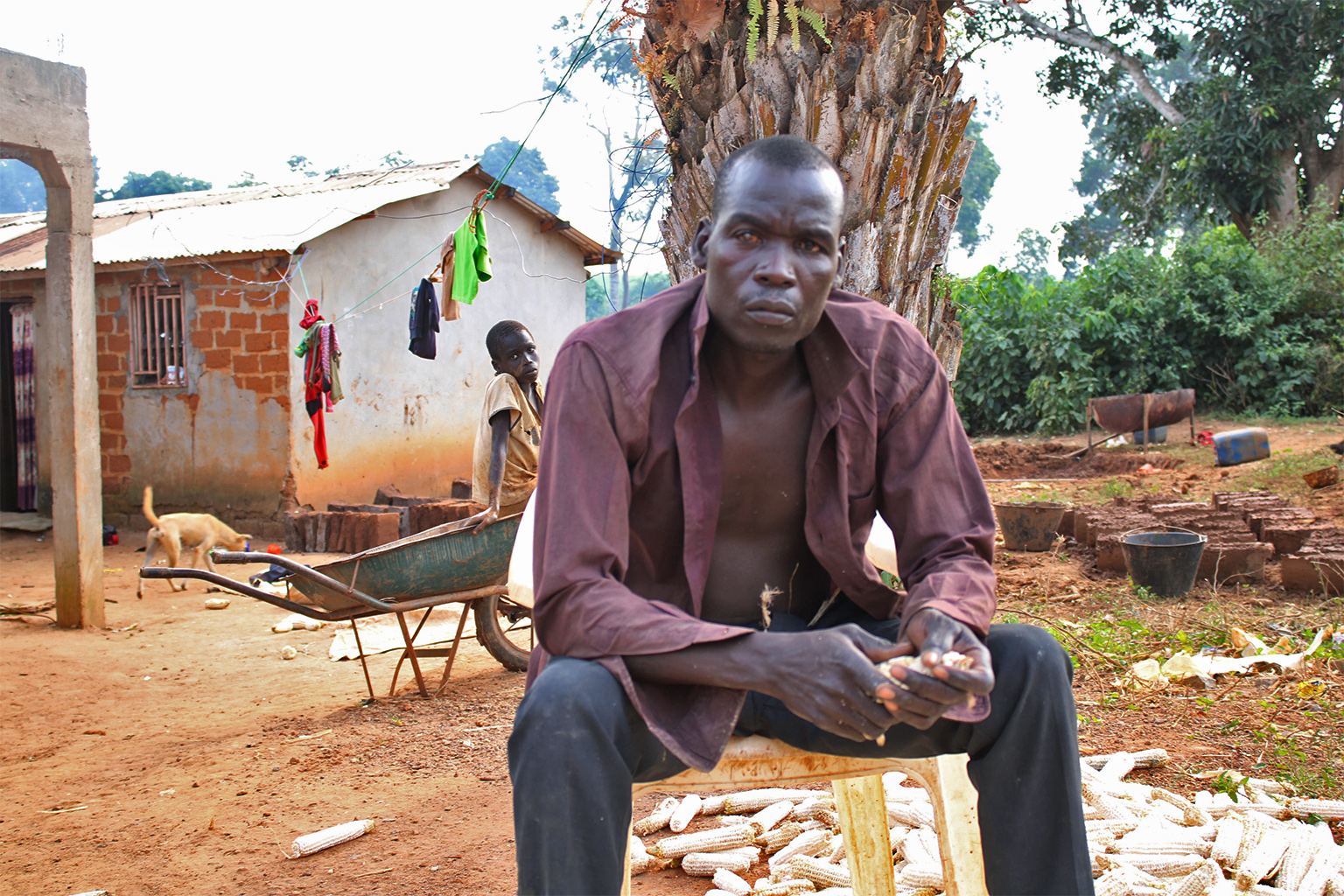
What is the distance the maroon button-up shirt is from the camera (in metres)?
1.76

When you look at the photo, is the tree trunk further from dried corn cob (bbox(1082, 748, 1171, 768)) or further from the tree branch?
the tree branch

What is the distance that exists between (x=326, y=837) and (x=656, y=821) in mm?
1055

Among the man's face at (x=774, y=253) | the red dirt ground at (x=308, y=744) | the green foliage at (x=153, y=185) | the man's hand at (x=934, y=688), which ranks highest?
the green foliage at (x=153, y=185)

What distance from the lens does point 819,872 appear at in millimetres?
2697

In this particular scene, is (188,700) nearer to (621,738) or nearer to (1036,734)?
(621,738)

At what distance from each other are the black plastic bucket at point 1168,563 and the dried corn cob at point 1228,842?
371 centimetres

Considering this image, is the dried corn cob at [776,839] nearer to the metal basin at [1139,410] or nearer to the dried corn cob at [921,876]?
the dried corn cob at [921,876]

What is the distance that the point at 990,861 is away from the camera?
5.63 ft

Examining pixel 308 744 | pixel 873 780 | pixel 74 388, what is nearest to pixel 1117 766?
pixel 873 780

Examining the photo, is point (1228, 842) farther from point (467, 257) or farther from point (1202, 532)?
point (467, 257)

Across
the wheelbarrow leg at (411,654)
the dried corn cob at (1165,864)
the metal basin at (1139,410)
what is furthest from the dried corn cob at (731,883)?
the metal basin at (1139,410)

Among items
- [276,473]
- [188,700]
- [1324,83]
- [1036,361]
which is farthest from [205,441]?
[1324,83]

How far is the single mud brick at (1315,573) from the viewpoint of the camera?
5887 mm

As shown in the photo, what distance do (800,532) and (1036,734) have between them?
24.3 inches
